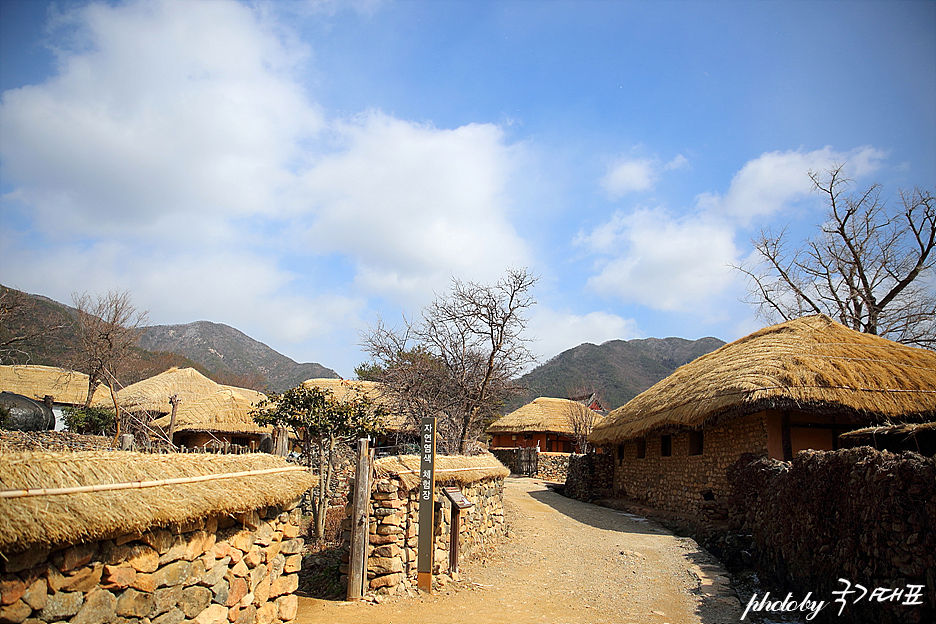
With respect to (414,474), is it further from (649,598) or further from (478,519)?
(649,598)

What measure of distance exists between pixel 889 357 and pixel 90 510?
1650cm

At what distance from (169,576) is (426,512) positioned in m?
4.15

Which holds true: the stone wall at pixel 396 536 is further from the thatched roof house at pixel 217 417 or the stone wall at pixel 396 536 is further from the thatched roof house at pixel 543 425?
the thatched roof house at pixel 543 425

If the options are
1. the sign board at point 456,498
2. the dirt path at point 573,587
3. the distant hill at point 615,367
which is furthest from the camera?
the distant hill at point 615,367

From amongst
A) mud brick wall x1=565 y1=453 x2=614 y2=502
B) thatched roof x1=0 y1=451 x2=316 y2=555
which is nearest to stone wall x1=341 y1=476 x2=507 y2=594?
thatched roof x1=0 y1=451 x2=316 y2=555

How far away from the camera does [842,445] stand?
12047mm

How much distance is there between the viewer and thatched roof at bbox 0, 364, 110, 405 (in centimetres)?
2770

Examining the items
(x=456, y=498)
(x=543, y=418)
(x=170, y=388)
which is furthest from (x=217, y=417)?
(x=456, y=498)

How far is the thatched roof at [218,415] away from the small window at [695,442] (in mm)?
15887

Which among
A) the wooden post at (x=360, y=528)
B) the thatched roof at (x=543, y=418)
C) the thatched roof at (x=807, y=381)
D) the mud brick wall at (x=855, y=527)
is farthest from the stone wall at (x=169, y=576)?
the thatched roof at (x=543, y=418)

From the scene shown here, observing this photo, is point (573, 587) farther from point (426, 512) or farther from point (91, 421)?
point (91, 421)

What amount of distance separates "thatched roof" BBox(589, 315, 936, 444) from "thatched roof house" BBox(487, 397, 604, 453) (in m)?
14.2

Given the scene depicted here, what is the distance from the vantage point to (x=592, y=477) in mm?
19719

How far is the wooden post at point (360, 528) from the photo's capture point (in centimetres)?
680
